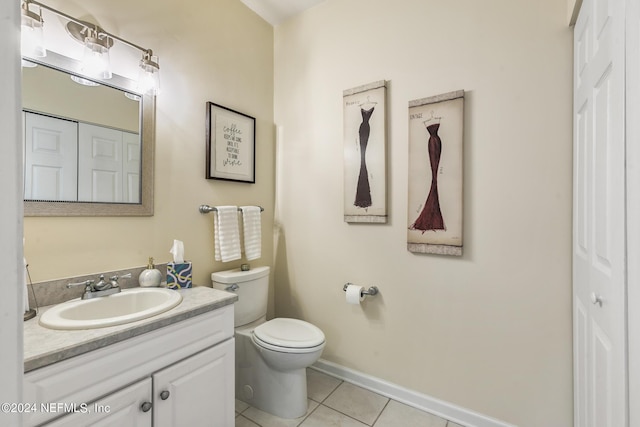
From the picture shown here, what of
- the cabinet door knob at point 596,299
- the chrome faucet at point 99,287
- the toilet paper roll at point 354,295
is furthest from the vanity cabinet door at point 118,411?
the cabinet door knob at point 596,299

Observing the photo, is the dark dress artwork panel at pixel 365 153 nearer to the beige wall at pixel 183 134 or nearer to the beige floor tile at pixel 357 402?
the beige wall at pixel 183 134

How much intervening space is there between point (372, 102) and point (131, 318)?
5.68ft

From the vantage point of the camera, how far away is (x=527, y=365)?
4.83 feet

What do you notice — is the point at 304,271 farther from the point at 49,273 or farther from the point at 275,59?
the point at 275,59

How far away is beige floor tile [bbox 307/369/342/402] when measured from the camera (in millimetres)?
1879

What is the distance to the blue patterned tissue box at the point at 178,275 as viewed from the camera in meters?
1.50

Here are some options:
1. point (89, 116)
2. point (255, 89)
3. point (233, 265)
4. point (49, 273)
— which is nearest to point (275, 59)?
point (255, 89)

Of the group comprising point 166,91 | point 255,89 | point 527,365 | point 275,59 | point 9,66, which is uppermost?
point 275,59

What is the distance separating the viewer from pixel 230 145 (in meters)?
2.03

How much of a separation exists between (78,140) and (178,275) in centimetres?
77

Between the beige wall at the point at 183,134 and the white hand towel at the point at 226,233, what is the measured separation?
72 millimetres

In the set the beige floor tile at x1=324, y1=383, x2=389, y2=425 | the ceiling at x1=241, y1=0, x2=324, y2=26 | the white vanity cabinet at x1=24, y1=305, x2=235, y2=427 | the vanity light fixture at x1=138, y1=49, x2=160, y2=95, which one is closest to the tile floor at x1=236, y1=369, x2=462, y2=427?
the beige floor tile at x1=324, y1=383, x2=389, y2=425

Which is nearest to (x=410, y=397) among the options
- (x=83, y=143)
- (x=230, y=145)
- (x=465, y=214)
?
(x=465, y=214)

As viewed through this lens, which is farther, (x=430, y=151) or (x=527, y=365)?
(x=430, y=151)
